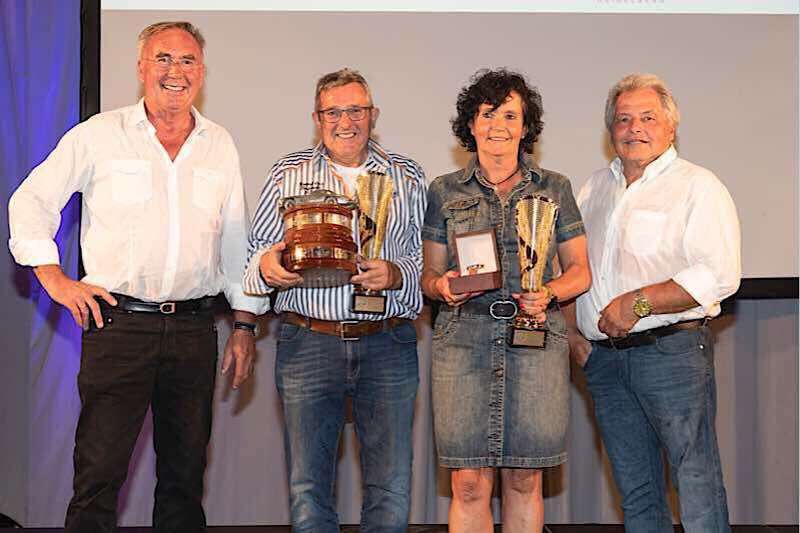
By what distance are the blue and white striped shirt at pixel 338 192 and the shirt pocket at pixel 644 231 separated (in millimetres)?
721

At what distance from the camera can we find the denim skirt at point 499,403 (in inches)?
110

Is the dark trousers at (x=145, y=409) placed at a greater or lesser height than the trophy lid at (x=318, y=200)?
lesser

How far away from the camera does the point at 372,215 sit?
2848mm

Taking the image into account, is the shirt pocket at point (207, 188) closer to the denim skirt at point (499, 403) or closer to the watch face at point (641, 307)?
the denim skirt at point (499, 403)

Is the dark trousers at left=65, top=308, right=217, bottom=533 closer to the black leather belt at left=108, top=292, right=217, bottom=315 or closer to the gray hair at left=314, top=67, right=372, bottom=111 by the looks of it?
the black leather belt at left=108, top=292, right=217, bottom=315

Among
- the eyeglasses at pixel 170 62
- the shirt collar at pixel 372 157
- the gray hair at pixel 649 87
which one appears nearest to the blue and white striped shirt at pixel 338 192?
the shirt collar at pixel 372 157

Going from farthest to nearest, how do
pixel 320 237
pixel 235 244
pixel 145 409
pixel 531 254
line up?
pixel 235 244 → pixel 145 409 → pixel 531 254 → pixel 320 237

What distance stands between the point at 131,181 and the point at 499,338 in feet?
4.48

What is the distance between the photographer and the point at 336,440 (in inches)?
115

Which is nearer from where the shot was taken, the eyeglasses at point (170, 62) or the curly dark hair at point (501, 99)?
the curly dark hair at point (501, 99)

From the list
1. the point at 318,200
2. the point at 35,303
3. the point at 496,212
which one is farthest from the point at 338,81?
the point at 35,303

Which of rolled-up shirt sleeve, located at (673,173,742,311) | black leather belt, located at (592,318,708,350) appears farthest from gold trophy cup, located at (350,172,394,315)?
rolled-up shirt sleeve, located at (673,173,742,311)

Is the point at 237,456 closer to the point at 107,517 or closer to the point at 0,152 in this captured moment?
the point at 107,517

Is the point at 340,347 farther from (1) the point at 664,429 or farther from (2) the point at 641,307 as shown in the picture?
(1) the point at 664,429
